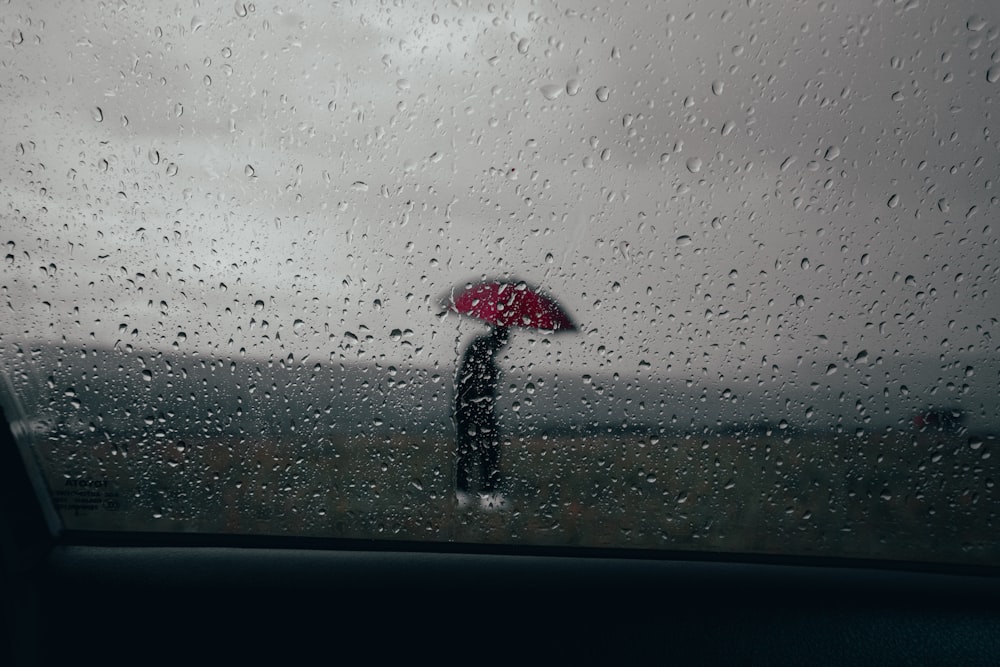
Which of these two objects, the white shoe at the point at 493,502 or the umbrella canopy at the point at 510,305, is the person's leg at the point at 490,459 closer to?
the white shoe at the point at 493,502

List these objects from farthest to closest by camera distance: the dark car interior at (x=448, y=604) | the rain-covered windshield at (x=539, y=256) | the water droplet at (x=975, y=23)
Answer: the dark car interior at (x=448, y=604)
the rain-covered windshield at (x=539, y=256)
the water droplet at (x=975, y=23)

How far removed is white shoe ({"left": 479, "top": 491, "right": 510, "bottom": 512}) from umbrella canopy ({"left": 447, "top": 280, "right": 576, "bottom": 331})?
537 mm

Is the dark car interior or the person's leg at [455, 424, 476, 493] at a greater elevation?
the person's leg at [455, 424, 476, 493]

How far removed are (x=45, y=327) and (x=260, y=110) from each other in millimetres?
973

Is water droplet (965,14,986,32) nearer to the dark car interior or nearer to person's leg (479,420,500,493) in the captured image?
the dark car interior

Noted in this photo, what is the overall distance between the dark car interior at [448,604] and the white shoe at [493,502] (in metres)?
0.17

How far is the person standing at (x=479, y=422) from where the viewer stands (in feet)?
7.63

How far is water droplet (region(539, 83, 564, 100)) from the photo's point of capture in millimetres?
2152

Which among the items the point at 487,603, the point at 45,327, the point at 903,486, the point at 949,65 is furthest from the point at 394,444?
the point at 949,65

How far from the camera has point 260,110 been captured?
2246 mm

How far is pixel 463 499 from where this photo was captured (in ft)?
8.08

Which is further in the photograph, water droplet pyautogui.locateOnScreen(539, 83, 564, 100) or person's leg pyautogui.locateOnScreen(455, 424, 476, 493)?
person's leg pyautogui.locateOnScreen(455, 424, 476, 493)

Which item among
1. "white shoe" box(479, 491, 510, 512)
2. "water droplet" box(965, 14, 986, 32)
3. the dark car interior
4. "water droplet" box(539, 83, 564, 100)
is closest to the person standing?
"white shoe" box(479, 491, 510, 512)

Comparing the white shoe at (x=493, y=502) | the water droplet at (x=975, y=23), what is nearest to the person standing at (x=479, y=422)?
the white shoe at (x=493, y=502)
